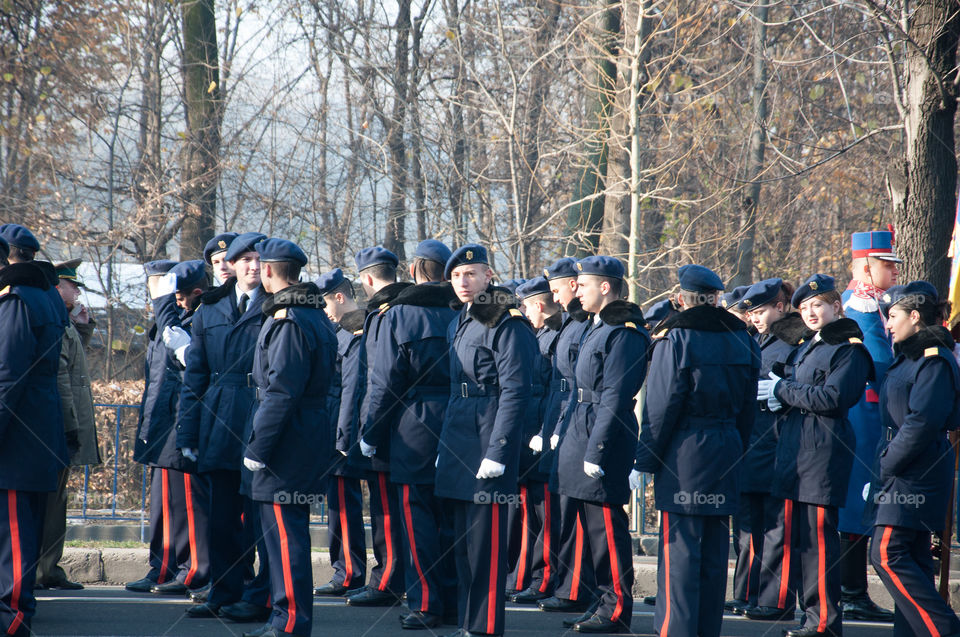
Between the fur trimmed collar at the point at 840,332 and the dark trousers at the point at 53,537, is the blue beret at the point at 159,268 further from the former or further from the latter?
the fur trimmed collar at the point at 840,332

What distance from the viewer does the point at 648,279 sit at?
15.6 m

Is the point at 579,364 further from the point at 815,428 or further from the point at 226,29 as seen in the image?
the point at 226,29

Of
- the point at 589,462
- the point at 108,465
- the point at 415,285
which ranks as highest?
the point at 415,285


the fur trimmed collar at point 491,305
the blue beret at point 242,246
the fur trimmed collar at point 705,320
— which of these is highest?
the blue beret at point 242,246

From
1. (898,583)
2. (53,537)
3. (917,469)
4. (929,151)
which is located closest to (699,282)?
(917,469)

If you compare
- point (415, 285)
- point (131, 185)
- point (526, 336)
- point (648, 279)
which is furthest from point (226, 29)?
point (526, 336)

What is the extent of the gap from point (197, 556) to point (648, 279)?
10060 mm

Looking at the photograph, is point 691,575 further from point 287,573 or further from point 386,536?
point 386,536

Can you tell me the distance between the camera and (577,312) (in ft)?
24.5

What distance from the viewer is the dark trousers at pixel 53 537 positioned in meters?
7.21

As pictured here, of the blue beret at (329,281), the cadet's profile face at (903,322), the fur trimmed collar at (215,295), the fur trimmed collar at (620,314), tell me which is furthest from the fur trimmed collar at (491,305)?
the cadet's profile face at (903,322)

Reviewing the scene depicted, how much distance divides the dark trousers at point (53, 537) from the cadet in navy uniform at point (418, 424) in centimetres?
232

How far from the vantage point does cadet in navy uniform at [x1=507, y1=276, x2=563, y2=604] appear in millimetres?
7418

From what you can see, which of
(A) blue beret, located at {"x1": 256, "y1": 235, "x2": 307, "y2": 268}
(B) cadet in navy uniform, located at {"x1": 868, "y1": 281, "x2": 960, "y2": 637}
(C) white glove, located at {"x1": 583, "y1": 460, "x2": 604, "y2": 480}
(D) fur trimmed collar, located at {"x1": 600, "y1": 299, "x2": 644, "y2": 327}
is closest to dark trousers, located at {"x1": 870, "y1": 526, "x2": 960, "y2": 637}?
(B) cadet in navy uniform, located at {"x1": 868, "y1": 281, "x2": 960, "y2": 637}
